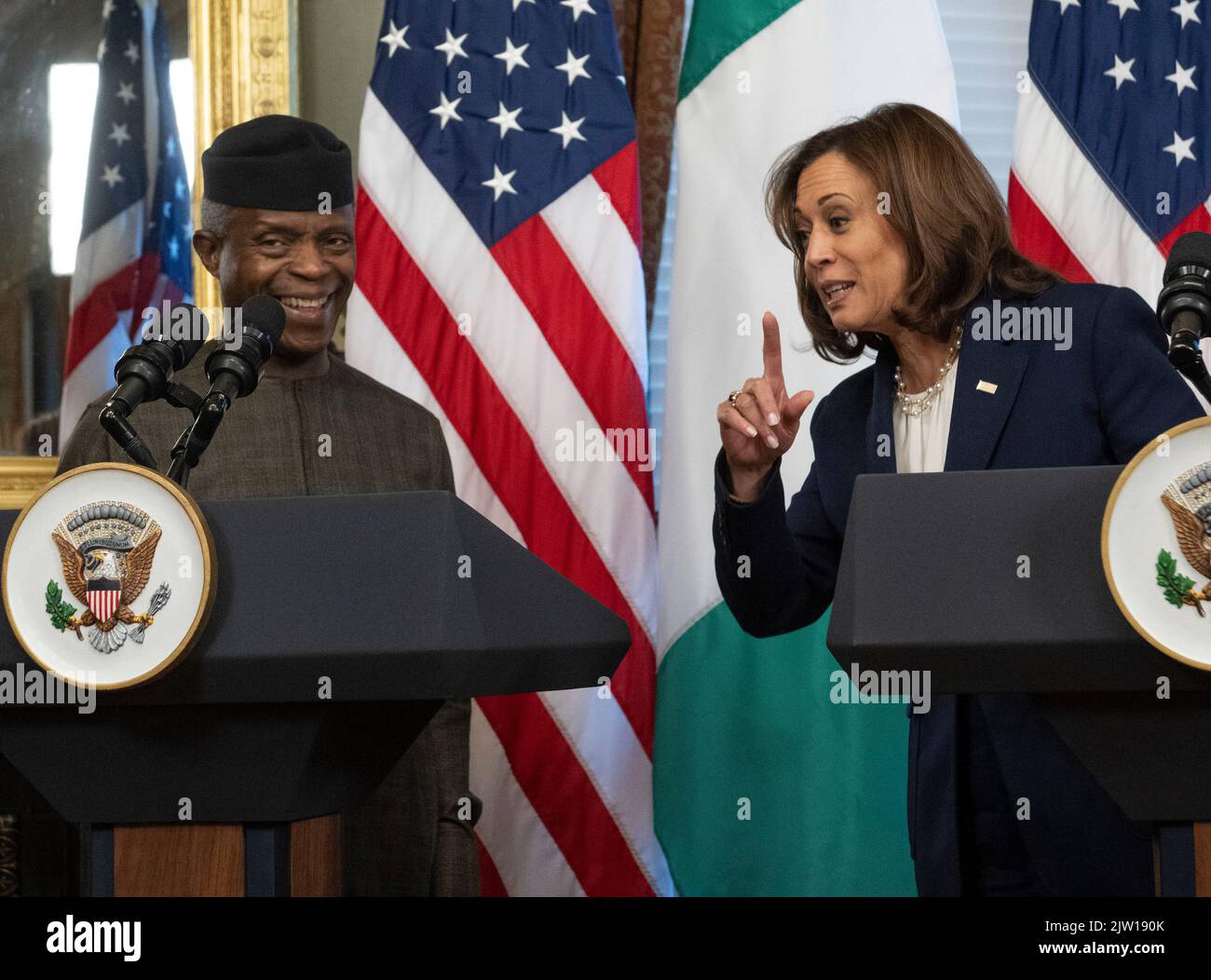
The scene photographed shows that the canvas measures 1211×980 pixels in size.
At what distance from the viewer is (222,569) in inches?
44.1

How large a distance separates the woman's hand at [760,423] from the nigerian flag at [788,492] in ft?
3.08

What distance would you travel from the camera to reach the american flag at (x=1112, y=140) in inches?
107

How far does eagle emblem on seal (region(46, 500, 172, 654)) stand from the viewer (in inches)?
43.5

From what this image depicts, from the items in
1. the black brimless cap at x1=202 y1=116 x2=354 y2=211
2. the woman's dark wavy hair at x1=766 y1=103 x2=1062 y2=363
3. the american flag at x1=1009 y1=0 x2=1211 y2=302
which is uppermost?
the american flag at x1=1009 y1=0 x2=1211 y2=302

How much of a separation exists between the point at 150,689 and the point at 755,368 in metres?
1.67

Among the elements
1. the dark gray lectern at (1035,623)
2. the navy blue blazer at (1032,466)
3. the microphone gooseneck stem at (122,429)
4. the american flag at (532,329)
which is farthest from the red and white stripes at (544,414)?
the dark gray lectern at (1035,623)

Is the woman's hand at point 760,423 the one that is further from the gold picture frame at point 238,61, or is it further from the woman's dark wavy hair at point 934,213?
the gold picture frame at point 238,61

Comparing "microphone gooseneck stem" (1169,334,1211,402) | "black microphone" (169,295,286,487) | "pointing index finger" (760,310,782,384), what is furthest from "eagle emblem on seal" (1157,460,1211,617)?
"black microphone" (169,295,286,487)

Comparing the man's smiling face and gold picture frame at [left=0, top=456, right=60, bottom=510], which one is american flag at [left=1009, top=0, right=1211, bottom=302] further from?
gold picture frame at [left=0, top=456, right=60, bottom=510]

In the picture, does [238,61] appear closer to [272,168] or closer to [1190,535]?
[272,168]

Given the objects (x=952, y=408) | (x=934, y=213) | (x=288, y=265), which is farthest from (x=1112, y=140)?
(x=288, y=265)

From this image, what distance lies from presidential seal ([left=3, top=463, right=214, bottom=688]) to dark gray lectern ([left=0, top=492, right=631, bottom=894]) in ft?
0.09

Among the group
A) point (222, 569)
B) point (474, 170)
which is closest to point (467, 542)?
point (222, 569)

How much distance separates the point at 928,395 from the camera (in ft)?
5.72
